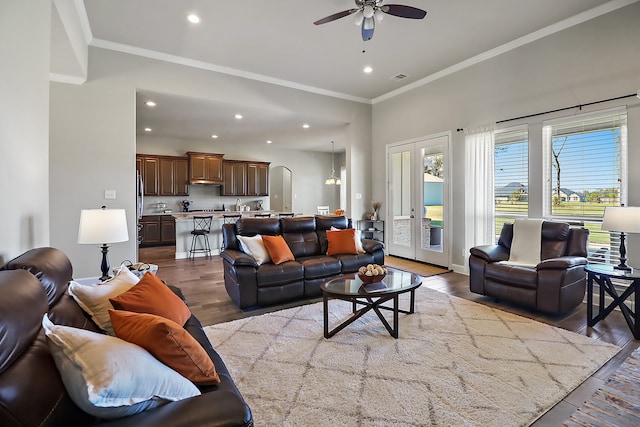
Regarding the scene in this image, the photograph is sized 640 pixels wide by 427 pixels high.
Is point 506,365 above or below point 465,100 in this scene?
below

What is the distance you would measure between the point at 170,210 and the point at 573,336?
29.2 feet

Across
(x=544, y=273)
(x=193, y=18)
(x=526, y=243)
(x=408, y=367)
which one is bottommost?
(x=408, y=367)

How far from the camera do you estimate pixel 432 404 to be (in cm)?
186

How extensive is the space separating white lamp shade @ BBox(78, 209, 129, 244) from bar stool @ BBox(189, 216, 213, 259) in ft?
13.8

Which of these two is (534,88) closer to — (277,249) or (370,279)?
(370,279)

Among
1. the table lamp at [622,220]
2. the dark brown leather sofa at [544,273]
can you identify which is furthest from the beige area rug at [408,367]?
the table lamp at [622,220]

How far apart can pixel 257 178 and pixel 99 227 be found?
24.3 feet

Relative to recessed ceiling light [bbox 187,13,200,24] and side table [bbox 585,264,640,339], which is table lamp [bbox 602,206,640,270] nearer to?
side table [bbox 585,264,640,339]

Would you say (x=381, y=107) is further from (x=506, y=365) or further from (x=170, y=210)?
(x=170, y=210)

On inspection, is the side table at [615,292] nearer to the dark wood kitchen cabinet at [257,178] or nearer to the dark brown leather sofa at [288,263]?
the dark brown leather sofa at [288,263]

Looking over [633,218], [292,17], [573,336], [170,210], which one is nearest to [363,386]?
[573,336]

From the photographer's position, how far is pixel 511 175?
4508 millimetres

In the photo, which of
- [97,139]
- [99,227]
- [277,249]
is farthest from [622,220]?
[97,139]

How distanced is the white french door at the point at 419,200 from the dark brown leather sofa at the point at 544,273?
1501 mm
